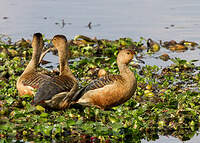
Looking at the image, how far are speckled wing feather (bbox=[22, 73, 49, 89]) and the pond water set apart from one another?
357cm

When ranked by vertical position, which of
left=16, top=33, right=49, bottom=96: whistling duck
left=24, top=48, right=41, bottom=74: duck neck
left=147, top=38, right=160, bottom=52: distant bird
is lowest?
left=147, top=38, right=160, bottom=52: distant bird

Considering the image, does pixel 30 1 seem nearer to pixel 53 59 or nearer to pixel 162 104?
pixel 53 59

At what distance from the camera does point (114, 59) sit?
37.5 feet

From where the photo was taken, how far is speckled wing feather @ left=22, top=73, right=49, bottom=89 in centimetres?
843

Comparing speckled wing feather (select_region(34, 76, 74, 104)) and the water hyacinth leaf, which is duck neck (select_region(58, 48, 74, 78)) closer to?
speckled wing feather (select_region(34, 76, 74, 104))

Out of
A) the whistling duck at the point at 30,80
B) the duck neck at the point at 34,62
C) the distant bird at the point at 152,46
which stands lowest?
the distant bird at the point at 152,46

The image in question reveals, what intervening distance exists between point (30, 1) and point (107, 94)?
546 inches

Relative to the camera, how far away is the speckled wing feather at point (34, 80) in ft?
27.7

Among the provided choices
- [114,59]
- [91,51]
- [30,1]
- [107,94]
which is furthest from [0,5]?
[107,94]

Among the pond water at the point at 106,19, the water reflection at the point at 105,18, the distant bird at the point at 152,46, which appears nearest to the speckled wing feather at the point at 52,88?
the pond water at the point at 106,19

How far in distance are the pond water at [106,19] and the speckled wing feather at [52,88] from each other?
407 cm

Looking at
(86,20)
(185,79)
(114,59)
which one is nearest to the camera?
(185,79)

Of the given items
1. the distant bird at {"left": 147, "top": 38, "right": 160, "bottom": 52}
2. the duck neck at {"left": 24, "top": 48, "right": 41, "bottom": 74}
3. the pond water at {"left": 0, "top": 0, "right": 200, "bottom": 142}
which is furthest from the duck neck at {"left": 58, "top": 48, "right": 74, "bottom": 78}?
the distant bird at {"left": 147, "top": 38, "right": 160, "bottom": 52}

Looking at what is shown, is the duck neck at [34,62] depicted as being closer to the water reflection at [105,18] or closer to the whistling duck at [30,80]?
the whistling duck at [30,80]
